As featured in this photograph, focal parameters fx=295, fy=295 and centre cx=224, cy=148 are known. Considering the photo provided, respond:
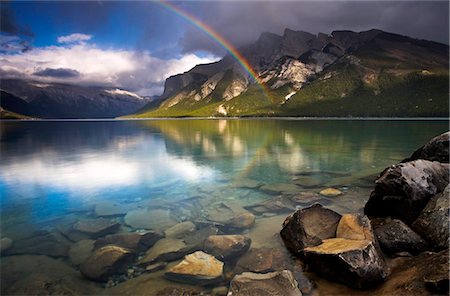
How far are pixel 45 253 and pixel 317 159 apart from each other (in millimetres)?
32526

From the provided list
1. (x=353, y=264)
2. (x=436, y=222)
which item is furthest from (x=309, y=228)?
(x=436, y=222)

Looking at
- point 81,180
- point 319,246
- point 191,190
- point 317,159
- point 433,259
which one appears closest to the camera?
point 433,259

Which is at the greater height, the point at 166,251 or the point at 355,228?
the point at 355,228

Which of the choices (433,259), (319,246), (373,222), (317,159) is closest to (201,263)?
(319,246)

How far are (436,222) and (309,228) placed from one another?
16.3ft

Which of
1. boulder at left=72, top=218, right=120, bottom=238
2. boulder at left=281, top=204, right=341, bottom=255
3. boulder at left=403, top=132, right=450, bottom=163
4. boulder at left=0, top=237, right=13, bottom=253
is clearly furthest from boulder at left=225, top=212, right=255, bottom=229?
boulder at left=403, top=132, right=450, bottom=163

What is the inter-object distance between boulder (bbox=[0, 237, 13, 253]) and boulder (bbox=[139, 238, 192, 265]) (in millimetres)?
7088

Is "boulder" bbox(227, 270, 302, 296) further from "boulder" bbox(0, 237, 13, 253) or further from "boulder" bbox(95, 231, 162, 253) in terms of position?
"boulder" bbox(0, 237, 13, 253)

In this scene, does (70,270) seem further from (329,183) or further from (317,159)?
(317,159)

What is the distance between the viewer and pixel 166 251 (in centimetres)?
1310

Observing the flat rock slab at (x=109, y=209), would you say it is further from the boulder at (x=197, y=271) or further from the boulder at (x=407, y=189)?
the boulder at (x=407, y=189)

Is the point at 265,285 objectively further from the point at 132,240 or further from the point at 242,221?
the point at 132,240

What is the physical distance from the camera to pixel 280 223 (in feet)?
53.5

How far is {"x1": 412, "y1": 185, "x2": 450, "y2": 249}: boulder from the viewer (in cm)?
1121
